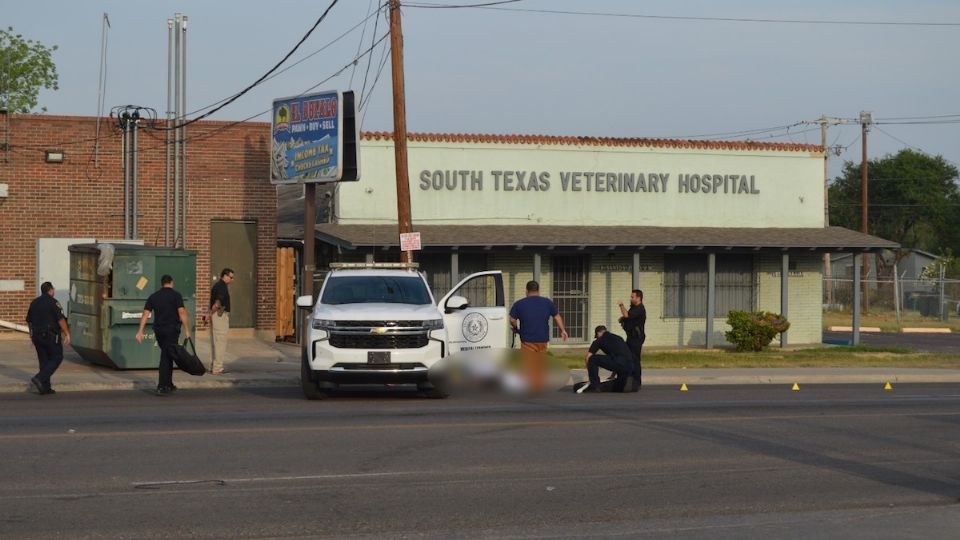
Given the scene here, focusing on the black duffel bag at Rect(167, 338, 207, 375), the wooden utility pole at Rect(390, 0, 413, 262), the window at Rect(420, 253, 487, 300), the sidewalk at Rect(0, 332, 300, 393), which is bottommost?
the sidewalk at Rect(0, 332, 300, 393)

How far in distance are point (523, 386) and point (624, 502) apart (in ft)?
32.0

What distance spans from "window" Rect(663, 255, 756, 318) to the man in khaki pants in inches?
601

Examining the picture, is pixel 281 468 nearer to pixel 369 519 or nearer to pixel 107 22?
A: pixel 369 519

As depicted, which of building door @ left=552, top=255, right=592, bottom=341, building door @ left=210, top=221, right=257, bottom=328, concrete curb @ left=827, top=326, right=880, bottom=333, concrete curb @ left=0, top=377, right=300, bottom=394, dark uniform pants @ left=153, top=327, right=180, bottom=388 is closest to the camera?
dark uniform pants @ left=153, top=327, right=180, bottom=388

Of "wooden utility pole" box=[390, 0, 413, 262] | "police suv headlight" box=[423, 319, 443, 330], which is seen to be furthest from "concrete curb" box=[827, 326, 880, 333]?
"police suv headlight" box=[423, 319, 443, 330]

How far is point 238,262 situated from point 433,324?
533 inches

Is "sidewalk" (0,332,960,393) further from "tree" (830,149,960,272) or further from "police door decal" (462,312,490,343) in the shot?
"tree" (830,149,960,272)

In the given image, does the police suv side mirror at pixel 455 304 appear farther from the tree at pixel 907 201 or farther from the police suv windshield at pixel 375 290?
the tree at pixel 907 201

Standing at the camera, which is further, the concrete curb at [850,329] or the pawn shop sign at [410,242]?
the concrete curb at [850,329]

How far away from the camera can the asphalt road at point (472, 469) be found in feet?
32.4

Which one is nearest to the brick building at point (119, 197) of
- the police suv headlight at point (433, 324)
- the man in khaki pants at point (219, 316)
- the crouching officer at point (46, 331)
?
the man in khaki pants at point (219, 316)

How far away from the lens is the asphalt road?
989cm

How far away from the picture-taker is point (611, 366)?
70.0 feet

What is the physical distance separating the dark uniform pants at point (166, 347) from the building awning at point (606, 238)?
9687mm
